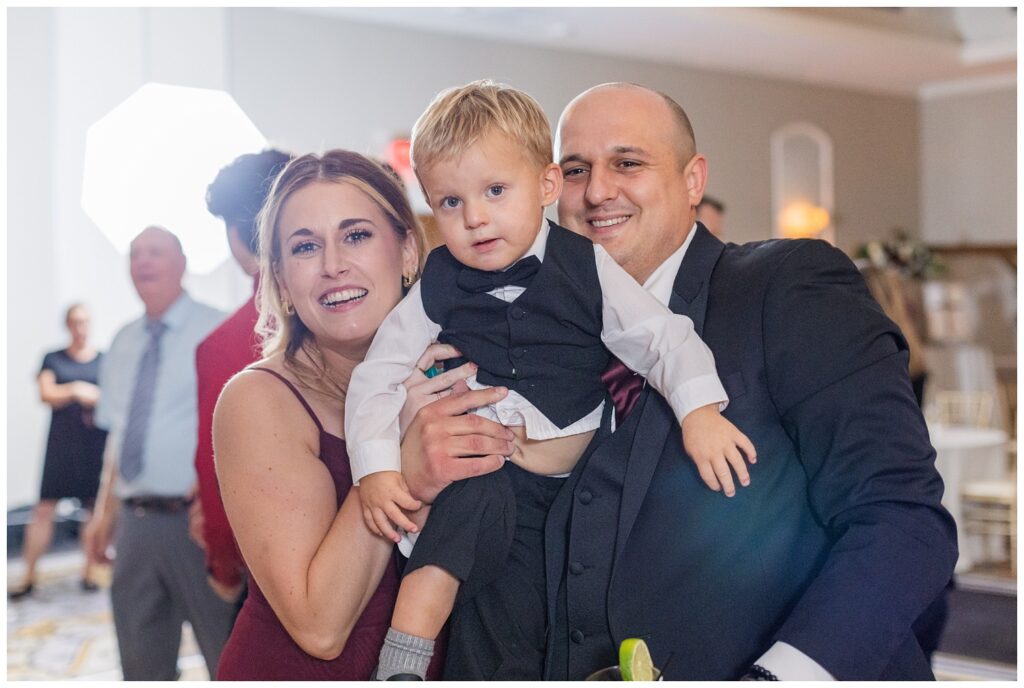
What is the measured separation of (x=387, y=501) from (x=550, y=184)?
0.59m

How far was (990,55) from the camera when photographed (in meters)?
12.0

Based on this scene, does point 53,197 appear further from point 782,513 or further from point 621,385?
point 782,513

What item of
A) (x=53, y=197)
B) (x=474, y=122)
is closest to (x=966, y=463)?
(x=474, y=122)

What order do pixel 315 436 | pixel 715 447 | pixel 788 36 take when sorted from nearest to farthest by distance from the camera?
pixel 715 447 < pixel 315 436 < pixel 788 36

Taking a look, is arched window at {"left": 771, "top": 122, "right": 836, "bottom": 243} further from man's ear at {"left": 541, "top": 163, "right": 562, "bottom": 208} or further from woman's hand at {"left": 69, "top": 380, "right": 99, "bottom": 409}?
man's ear at {"left": 541, "top": 163, "right": 562, "bottom": 208}

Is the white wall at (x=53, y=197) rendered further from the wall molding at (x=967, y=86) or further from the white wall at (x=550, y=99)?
the wall molding at (x=967, y=86)

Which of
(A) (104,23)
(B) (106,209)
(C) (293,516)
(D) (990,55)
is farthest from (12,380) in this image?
(D) (990,55)

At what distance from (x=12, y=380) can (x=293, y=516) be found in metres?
7.33

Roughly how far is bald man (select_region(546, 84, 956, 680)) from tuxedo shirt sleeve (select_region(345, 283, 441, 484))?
1.01 ft

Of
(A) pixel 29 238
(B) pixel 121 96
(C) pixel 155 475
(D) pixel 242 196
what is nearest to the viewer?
(D) pixel 242 196

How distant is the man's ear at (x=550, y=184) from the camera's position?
1.78 m

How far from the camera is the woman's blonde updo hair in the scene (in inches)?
74.8

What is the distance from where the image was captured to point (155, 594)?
3.91 m

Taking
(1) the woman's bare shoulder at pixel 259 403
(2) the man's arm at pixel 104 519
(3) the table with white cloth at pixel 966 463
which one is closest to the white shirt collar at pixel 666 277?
(1) the woman's bare shoulder at pixel 259 403
